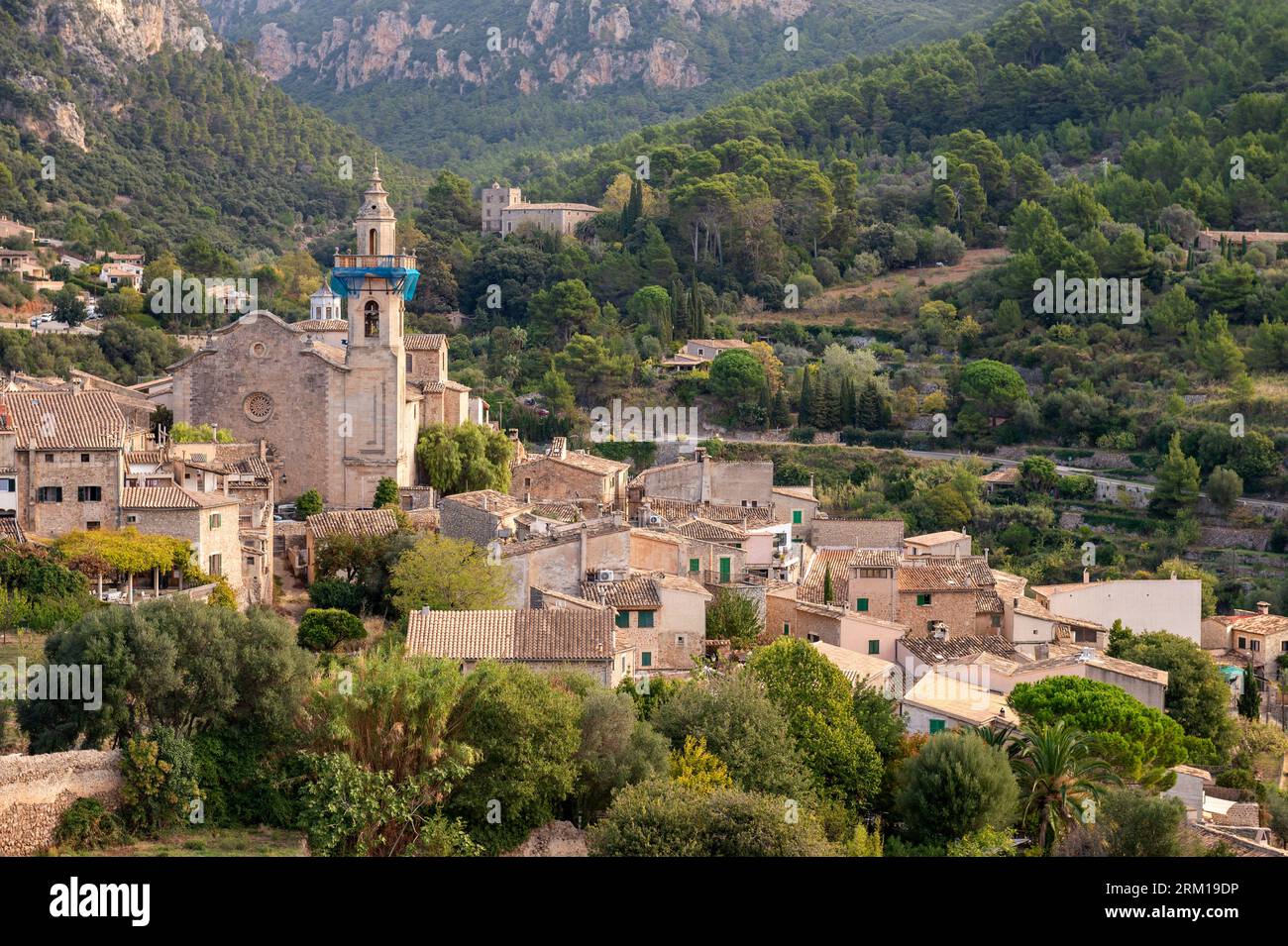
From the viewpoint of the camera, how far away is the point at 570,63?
152000 mm

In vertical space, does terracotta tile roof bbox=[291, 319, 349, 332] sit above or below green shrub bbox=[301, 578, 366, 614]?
above

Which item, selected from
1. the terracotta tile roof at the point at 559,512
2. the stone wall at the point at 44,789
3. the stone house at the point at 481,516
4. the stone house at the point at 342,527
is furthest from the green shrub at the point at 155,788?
the terracotta tile roof at the point at 559,512

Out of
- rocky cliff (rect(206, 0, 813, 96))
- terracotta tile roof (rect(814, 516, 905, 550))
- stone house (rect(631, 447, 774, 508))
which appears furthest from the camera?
rocky cliff (rect(206, 0, 813, 96))

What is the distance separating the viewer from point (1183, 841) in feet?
59.5

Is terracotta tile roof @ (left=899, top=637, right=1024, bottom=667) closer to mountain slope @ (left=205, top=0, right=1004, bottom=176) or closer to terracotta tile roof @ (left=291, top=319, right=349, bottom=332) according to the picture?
terracotta tile roof @ (left=291, top=319, right=349, bottom=332)

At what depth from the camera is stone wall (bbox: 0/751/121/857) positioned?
16.7 meters

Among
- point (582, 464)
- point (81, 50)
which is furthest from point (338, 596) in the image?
point (81, 50)

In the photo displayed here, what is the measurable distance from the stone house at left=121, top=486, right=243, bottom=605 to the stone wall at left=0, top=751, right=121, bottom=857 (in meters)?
7.47

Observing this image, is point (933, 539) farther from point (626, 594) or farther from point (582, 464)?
point (626, 594)

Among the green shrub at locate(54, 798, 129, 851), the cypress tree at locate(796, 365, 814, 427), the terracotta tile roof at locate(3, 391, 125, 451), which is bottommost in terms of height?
the green shrub at locate(54, 798, 129, 851)

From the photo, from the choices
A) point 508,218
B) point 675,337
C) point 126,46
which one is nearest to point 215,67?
point 126,46

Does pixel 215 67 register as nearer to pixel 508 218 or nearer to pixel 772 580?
pixel 508 218

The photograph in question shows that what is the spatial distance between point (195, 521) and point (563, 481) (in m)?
11.6

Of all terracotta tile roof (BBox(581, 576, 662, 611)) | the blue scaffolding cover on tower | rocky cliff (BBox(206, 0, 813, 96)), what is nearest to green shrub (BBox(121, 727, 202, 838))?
terracotta tile roof (BBox(581, 576, 662, 611))
